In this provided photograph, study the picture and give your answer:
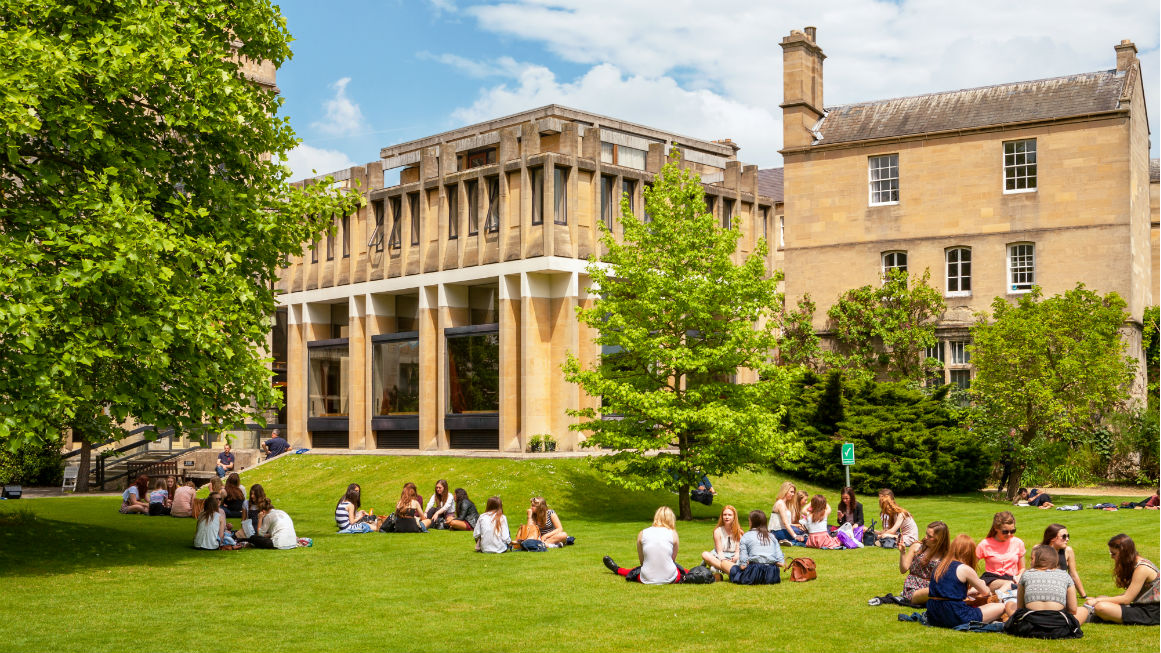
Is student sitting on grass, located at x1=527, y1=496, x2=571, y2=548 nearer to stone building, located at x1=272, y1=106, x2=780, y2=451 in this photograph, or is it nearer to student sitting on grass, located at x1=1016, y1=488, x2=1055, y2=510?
student sitting on grass, located at x1=1016, y1=488, x2=1055, y2=510

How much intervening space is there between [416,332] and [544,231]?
8.28 m

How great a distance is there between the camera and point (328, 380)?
52906 mm

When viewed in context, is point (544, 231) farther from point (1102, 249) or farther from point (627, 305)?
point (1102, 249)

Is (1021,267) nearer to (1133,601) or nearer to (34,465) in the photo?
(1133,601)

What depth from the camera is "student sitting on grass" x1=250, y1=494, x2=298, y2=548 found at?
21906 mm

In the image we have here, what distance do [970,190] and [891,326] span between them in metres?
5.85

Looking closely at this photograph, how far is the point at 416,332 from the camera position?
1898 inches

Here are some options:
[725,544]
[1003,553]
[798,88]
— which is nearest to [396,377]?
[798,88]

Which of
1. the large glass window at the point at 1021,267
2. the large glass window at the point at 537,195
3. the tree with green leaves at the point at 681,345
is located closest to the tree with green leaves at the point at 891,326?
the large glass window at the point at 1021,267

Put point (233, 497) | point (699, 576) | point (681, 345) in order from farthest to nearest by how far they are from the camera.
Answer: point (681, 345) → point (233, 497) → point (699, 576)

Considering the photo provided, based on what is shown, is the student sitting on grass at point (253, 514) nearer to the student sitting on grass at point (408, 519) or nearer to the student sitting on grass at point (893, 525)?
the student sitting on grass at point (408, 519)

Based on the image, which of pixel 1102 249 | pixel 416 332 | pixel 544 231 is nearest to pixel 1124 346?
pixel 1102 249

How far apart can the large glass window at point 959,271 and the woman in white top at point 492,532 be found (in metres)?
28.6

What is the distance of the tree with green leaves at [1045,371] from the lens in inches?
1351
